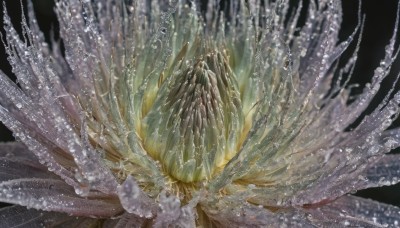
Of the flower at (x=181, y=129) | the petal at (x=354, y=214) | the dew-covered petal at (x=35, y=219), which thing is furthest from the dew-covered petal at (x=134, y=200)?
the petal at (x=354, y=214)

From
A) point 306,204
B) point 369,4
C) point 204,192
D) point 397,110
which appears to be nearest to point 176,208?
point 204,192

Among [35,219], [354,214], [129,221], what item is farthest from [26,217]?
[354,214]

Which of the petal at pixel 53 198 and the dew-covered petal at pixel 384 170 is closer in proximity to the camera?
the petal at pixel 53 198

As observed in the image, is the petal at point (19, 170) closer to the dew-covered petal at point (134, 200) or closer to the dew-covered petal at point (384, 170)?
the dew-covered petal at point (134, 200)

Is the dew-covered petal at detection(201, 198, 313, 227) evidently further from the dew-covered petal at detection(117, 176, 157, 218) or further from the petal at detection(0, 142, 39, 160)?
the petal at detection(0, 142, 39, 160)

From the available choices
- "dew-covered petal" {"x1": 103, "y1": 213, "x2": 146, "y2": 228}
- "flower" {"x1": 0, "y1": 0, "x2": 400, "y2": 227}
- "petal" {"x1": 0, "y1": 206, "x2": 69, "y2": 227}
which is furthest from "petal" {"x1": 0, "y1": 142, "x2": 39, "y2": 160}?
"dew-covered petal" {"x1": 103, "y1": 213, "x2": 146, "y2": 228}

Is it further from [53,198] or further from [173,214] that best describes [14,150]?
[173,214]
